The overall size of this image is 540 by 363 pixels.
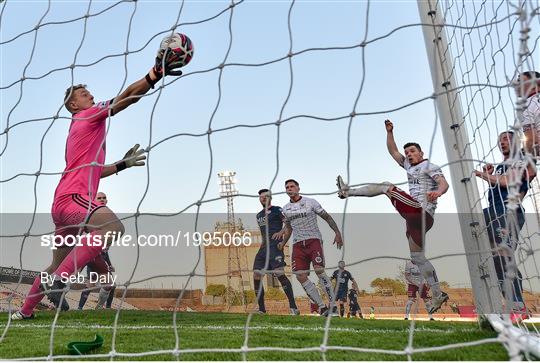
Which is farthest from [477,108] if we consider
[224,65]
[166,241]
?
[166,241]

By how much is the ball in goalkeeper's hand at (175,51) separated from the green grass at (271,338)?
1340 millimetres

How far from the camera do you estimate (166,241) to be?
6.97m

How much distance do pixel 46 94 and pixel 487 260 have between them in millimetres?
2572

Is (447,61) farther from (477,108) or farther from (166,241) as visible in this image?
(166,241)

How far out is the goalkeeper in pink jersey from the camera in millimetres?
→ 2711

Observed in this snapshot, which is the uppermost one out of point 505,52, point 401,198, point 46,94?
point 46,94

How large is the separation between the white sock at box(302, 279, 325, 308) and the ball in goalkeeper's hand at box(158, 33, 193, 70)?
2.32m

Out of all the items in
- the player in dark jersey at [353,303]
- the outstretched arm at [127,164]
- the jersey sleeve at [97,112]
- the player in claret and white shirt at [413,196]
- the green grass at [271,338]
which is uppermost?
the jersey sleeve at [97,112]

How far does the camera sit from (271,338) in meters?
2.26

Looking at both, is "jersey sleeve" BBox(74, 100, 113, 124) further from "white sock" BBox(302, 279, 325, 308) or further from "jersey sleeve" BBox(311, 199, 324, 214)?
"white sock" BBox(302, 279, 325, 308)

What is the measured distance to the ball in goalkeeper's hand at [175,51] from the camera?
2.67 meters

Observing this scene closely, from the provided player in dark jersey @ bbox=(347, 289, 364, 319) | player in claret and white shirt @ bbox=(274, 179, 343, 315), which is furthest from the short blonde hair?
player in dark jersey @ bbox=(347, 289, 364, 319)

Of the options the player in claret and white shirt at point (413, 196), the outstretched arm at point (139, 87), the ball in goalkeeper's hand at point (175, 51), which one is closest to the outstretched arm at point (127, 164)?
the outstretched arm at point (139, 87)

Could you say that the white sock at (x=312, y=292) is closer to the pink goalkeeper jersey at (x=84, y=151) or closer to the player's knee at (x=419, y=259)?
the player's knee at (x=419, y=259)
